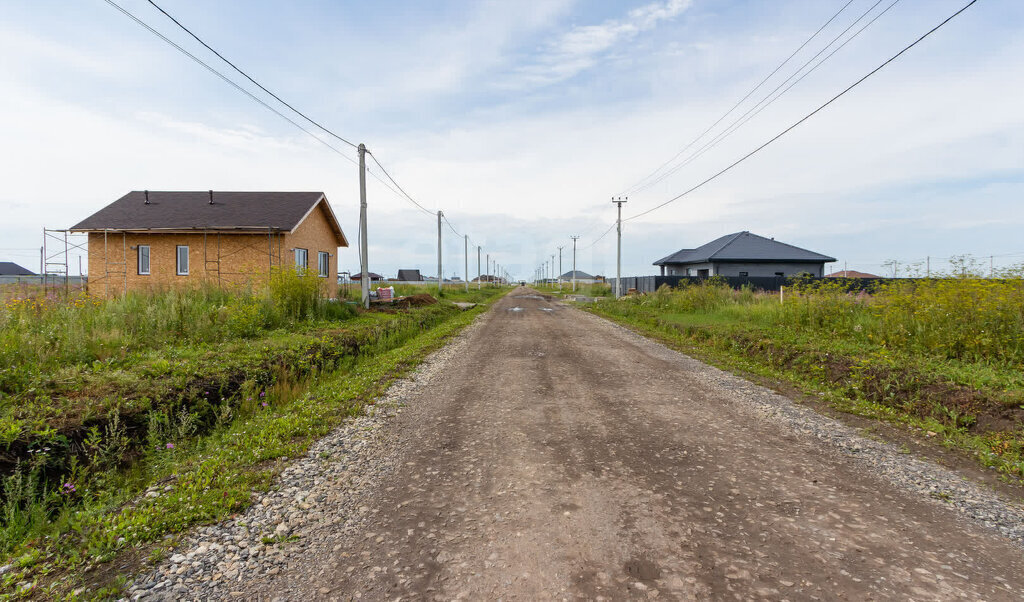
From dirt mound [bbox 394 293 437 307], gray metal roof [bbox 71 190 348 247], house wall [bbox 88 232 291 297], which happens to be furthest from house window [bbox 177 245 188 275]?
dirt mound [bbox 394 293 437 307]

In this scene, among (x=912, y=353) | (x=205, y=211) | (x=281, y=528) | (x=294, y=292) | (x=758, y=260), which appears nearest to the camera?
(x=281, y=528)

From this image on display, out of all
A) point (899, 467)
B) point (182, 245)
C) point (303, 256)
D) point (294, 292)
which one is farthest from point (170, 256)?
point (899, 467)

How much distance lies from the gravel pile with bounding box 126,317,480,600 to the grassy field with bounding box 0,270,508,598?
0.18 metres

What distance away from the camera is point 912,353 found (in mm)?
7645

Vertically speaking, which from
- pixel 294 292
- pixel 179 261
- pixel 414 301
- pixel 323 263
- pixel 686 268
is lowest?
pixel 414 301

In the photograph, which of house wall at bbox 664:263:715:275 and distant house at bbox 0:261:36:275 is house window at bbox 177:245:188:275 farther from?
distant house at bbox 0:261:36:275

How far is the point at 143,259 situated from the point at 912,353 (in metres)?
26.9

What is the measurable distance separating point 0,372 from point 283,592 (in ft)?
17.4

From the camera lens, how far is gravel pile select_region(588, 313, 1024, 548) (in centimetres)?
325

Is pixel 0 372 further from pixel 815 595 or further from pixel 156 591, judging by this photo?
pixel 815 595

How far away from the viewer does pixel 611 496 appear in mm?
3486

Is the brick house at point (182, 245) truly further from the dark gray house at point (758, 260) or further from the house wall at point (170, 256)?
the dark gray house at point (758, 260)

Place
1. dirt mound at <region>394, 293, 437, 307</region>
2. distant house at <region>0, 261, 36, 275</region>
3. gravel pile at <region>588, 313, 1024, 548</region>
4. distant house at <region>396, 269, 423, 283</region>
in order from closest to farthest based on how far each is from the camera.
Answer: gravel pile at <region>588, 313, 1024, 548</region>, dirt mound at <region>394, 293, 437, 307</region>, distant house at <region>0, 261, 36, 275</region>, distant house at <region>396, 269, 423, 283</region>

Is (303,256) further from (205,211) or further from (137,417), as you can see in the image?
(137,417)
